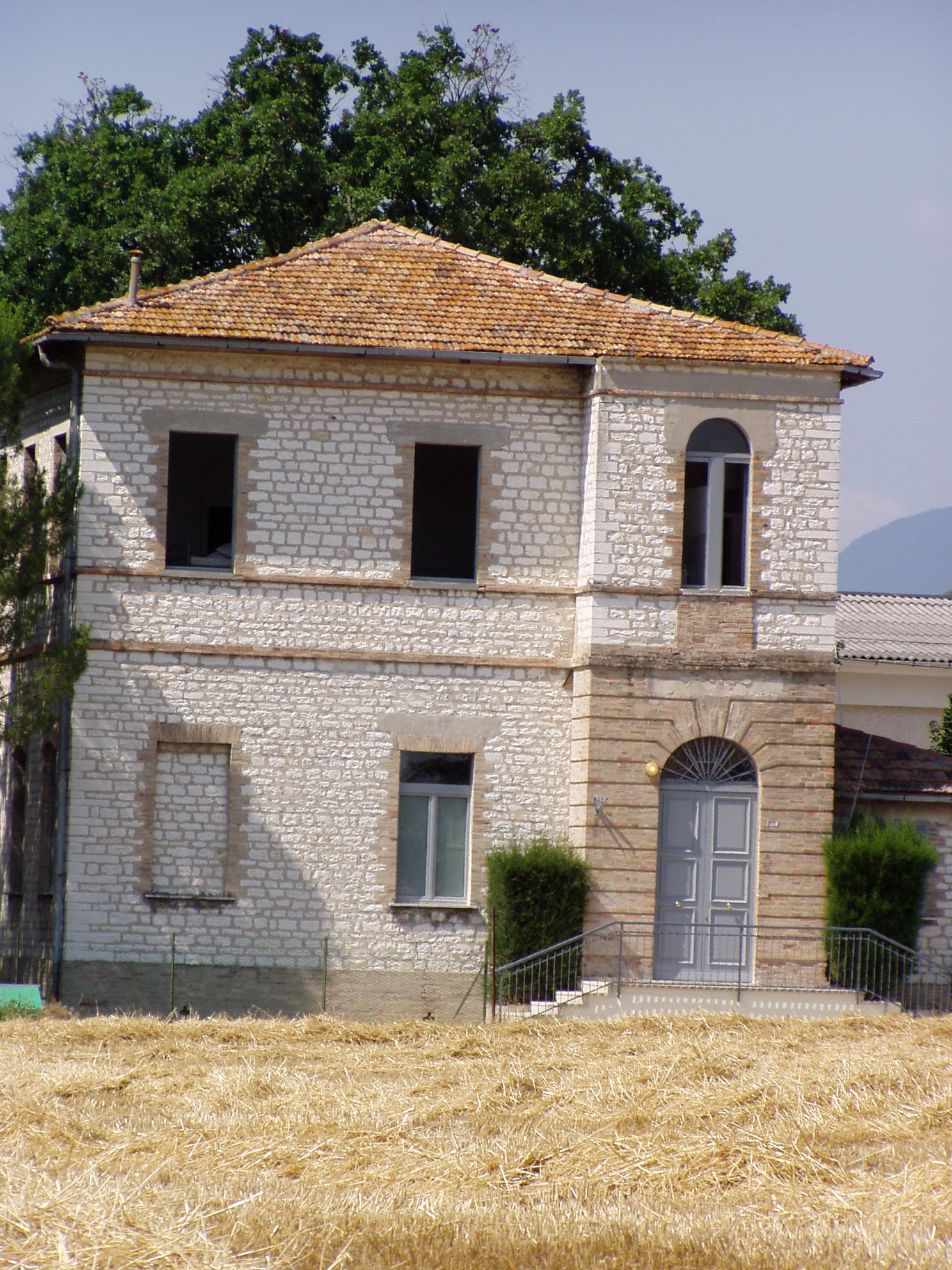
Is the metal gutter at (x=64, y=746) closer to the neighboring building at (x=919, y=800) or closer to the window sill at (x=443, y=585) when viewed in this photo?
the window sill at (x=443, y=585)

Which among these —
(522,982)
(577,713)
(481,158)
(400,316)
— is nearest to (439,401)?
(400,316)

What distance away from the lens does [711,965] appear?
19.2 m

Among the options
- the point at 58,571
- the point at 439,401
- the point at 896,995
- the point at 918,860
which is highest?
the point at 439,401

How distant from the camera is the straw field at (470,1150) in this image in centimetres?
855

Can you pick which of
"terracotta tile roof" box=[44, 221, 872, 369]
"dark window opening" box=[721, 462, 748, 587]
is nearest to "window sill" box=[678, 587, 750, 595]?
"dark window opening" box=[721, 462, 748, 587]

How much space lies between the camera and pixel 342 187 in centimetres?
2852

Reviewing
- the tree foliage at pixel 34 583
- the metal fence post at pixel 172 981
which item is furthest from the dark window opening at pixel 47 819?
the metal fence post at pixel 172 981

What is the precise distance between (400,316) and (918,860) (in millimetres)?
8601

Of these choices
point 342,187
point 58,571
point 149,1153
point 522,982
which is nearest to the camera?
point 149,1153

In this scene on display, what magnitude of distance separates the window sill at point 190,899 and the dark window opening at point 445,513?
432 cm

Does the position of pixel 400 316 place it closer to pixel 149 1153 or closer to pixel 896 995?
pixel 896 995

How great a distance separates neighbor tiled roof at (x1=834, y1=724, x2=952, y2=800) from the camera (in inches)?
803

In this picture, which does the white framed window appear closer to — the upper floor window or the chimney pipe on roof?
the upper floor window

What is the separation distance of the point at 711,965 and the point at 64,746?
300 inches
